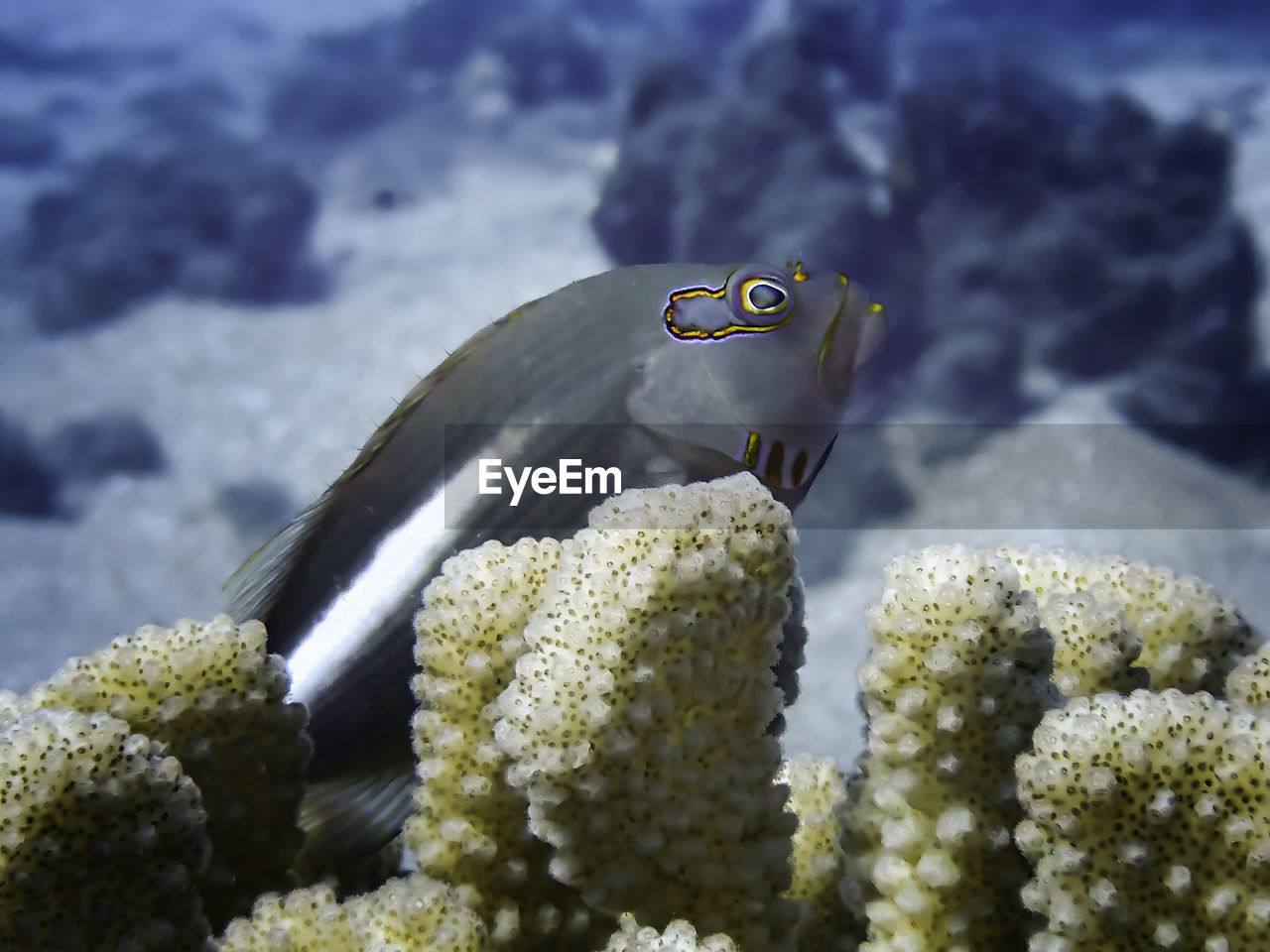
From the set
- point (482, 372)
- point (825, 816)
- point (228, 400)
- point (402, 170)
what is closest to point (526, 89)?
point (402, 170)

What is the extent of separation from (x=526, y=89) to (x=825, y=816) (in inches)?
372

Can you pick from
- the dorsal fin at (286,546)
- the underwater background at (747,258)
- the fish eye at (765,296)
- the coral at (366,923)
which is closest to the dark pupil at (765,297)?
the fish eye at (765,296)

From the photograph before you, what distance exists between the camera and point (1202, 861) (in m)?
0.74

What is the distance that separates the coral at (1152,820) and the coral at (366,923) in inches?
21.3

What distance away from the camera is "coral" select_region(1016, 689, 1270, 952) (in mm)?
720

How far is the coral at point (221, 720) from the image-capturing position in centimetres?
96

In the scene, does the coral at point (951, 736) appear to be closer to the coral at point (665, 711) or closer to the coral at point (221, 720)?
the coral at point (665, 711)

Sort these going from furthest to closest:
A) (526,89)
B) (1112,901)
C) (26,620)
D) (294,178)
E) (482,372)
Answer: (526,89) → (294,178) → (26,620) → (482,372) → (1112,901)

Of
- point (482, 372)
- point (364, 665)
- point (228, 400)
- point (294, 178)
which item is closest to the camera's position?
point (364, 665)

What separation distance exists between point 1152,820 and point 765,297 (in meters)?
1.09

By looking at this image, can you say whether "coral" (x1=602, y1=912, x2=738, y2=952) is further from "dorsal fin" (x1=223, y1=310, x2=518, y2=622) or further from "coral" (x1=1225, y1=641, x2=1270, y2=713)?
"dorsal fin" (x1=223, y1=310, x2=518, y2=622)

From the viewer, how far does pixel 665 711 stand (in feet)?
2.72

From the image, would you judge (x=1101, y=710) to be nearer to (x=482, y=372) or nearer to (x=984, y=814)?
(x=984, y=814)

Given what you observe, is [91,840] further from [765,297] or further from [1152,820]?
[765,297]
